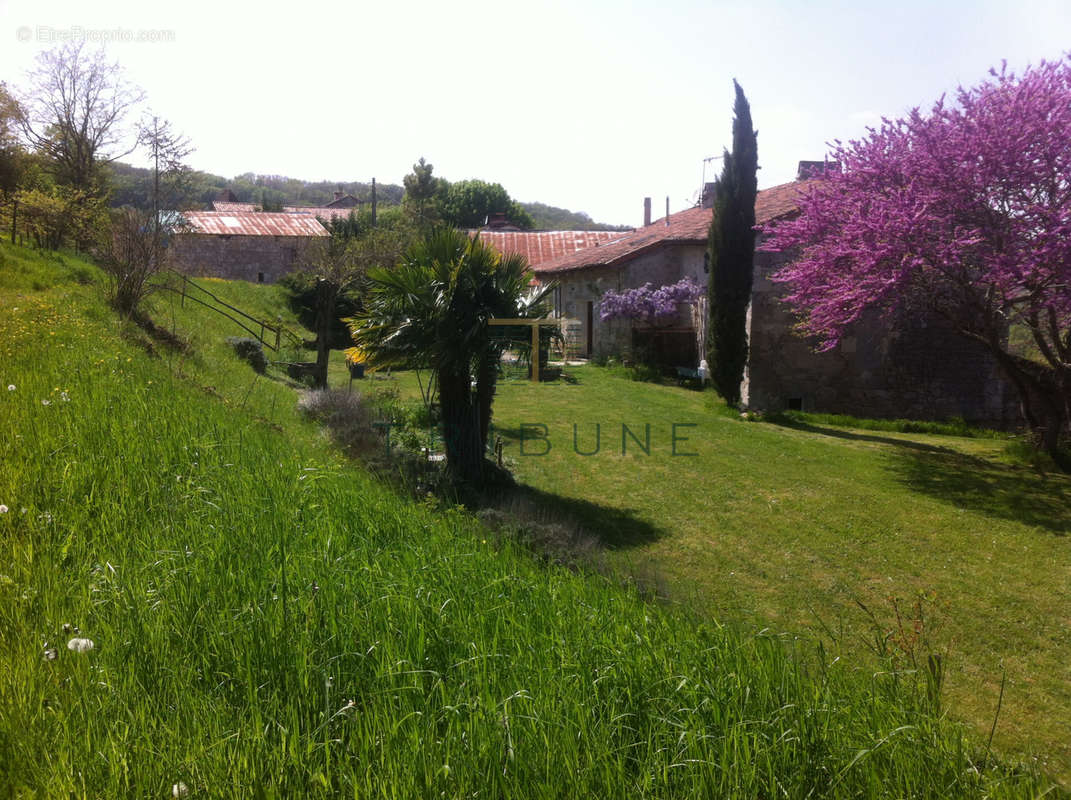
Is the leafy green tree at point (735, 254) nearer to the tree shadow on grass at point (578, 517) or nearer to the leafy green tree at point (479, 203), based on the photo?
the tree shadow on grass at point (578, 517)

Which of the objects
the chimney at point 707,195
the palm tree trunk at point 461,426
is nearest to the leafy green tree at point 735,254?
the palm tree trunk at point 461,426

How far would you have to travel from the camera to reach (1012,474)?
33.8 feet

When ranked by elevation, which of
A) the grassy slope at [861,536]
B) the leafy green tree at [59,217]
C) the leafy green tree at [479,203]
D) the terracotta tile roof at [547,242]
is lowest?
the grassy slope at [861,536]

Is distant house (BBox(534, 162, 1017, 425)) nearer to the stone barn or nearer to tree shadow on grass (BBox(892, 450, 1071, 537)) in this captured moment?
tree shadow on grass (BBox(892, 450, 1071, 537))

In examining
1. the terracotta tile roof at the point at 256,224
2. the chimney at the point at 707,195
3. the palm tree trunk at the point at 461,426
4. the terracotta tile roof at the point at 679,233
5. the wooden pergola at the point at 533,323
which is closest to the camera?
the wooden pergola at the point at 533,323

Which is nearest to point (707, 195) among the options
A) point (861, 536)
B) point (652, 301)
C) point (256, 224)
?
point (652, 301)

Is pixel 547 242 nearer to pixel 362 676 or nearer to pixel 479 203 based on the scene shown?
pixel 479 203

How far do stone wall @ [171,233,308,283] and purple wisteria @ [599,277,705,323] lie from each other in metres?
18.3

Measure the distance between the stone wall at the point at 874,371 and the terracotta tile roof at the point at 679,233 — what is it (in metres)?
2.40

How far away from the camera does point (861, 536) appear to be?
7.29m

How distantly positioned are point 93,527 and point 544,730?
3.00 m

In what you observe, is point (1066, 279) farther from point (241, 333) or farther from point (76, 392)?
point (241, 333)

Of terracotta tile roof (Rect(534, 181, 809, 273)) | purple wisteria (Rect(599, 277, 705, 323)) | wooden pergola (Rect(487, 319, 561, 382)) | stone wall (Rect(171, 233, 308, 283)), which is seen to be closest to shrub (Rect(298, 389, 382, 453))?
wooden pergola (Rect(487, 319, 561, 382))

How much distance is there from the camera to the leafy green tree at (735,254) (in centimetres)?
1523
